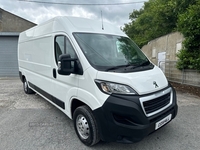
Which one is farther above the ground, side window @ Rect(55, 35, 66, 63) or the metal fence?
side window @ Rect(55, 35, 66, 63)

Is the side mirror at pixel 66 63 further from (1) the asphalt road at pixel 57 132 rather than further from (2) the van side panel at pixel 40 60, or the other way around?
(1) the asphalt road at pixel 57 132

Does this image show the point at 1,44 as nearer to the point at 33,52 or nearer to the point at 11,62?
the point at 11,62

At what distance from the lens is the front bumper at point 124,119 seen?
6.49 feet

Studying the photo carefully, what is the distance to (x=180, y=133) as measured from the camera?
290 cm

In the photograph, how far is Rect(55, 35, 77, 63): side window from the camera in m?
2.62

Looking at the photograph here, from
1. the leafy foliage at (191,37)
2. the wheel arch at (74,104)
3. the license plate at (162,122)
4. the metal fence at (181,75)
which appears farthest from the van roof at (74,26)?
the metal fence at (181,75)

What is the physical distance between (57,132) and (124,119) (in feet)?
5.16

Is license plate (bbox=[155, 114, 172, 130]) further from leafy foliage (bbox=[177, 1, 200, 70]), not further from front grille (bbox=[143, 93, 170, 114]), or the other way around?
leafy foliage (bbox=[177, 1, 200, 70])

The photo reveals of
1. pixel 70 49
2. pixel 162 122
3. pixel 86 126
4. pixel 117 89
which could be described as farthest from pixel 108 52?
pixel 162 122

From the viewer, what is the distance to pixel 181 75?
7438 mm

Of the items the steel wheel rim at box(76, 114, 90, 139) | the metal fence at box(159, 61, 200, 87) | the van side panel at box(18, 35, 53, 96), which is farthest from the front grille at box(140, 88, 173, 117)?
the metal fence at box(159, 61, 200, 87)

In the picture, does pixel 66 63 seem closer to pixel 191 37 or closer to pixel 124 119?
pixel 124 119

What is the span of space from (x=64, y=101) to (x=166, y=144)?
6.76ft

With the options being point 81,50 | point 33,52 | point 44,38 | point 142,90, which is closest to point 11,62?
point 33,52
